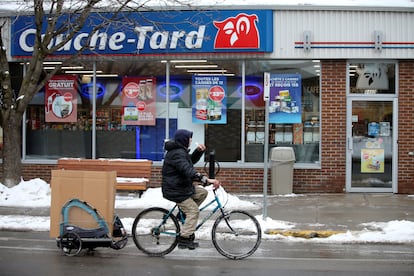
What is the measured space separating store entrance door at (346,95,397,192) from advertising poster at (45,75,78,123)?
23.5ft

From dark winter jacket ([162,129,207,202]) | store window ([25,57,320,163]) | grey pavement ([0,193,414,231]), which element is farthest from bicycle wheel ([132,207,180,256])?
store window ([25,57,320,163])

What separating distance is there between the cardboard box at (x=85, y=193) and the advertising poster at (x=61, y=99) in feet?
24.0

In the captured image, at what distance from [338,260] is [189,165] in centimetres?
249

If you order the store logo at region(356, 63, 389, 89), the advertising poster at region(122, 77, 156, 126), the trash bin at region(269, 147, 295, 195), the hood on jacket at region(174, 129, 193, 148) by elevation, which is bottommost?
the trash bin at region(269, 147, 295, 195)

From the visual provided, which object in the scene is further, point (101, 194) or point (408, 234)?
point (408, 234)

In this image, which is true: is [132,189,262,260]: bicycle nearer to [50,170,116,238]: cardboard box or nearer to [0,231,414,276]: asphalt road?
[0,231,414,276]: asphalt road

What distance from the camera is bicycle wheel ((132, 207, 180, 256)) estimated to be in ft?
25.6

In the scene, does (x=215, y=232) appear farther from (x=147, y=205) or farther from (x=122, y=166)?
(x=122, y=166)

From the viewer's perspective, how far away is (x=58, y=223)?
7.96 m

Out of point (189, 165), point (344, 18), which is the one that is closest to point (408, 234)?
point (189, 165)

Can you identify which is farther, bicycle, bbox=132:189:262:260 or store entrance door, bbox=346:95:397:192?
store entrance door, bbox=346:95:397:192

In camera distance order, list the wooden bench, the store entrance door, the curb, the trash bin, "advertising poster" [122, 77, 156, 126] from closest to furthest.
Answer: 1. the curb
2. the wooden bench
3. the trash bin
4. the store entrance door
5. "advertising poster" [122, 77, 156, 126]

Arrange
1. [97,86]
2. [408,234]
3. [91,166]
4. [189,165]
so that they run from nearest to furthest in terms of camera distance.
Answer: [189,165] → [408,234] → [91,166] → [97,86]

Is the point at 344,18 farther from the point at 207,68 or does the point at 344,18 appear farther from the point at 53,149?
the point at 53,149
